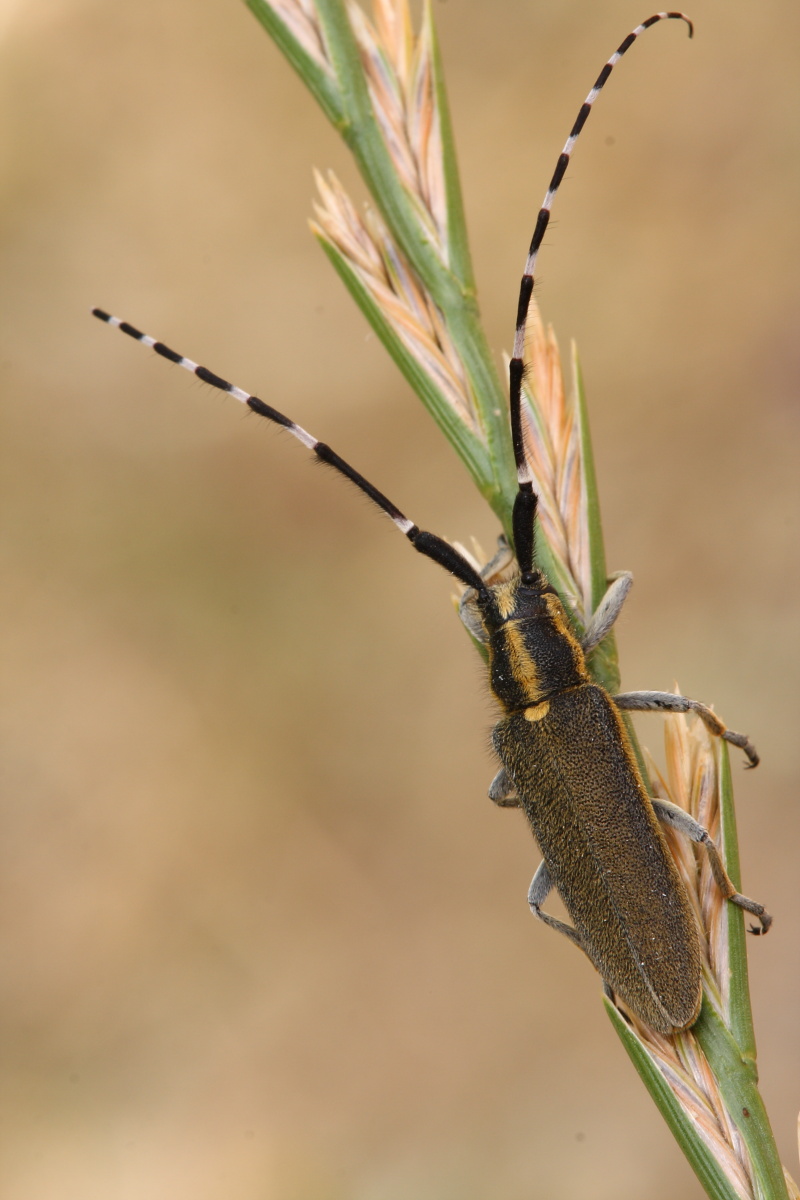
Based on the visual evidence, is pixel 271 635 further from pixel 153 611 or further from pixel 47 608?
pixel 47 608

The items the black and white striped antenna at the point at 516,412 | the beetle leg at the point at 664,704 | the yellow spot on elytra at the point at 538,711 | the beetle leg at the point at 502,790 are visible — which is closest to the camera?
the black and white striped antenna at the point at 516,412

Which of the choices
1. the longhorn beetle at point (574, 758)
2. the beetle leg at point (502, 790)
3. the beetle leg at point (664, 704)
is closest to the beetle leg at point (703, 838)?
the longhorn beetle at point (574, 758)

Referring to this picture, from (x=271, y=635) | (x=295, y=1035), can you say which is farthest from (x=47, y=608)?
(x=295, y=1035)

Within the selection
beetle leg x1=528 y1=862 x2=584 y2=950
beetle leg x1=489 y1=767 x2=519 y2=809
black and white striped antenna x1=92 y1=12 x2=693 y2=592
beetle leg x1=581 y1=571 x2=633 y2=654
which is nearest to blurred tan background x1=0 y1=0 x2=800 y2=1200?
beetle leg x1=489 y1=767 x2=519 y2=809

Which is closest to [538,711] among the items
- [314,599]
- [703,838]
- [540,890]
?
[540,890]

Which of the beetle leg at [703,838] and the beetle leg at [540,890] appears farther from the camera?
the beetle leg at [540,890]

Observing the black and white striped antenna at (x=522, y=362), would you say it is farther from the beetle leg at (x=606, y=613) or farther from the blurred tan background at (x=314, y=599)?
the blurred tan background at (x=314, y=599)
